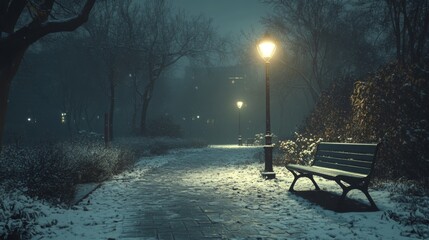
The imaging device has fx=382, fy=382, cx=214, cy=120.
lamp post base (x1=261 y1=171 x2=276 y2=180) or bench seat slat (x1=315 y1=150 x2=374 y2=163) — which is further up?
bench seat slat (x1=315 y1=150 x2=374 y2=163)

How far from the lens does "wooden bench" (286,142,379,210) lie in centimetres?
690

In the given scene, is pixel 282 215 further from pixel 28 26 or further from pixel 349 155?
pixel 28 26

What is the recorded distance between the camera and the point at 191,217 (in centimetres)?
659

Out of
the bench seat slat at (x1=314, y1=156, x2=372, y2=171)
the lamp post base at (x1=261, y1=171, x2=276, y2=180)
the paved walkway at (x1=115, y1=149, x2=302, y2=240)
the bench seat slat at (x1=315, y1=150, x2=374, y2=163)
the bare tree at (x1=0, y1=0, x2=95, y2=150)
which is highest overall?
the bare tree at (x1=0, y1=0, x2=95, y2=150)

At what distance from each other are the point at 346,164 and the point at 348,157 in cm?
20

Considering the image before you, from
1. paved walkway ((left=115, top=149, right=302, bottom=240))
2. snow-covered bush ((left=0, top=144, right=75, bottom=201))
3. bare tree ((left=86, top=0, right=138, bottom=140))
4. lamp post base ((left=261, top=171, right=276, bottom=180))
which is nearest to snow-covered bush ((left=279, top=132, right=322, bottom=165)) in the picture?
lamp post base ((left=261, top=171, right=276, bottom=180))

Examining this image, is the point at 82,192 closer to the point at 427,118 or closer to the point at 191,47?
the point at 427,118

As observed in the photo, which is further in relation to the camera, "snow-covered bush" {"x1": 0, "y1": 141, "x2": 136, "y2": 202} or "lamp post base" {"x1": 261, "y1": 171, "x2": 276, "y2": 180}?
"lamp post base" {"x1": 261, "y1": 171, "x2": 276, "y2": 180}

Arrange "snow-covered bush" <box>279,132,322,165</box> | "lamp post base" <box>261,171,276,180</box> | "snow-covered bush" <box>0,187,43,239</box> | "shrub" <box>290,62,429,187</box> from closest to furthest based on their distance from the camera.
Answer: "snow-covered bush" <box>0,187,43,239</box>
"shrub" <box>290,62,429,187</box>
"lamp post base" <box>261,171,276,180</box>
"snow-covered bush" <box>279,132,322,165</box>

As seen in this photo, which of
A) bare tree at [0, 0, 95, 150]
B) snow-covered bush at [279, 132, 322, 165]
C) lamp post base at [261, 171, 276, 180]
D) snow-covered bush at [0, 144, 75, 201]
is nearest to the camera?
bare tree at [0, 0, 95, 150]

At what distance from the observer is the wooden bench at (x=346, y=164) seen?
6.90 meters

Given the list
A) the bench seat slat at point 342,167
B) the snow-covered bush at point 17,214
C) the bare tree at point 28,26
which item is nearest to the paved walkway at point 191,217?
the snow-covered bush at point 17,214

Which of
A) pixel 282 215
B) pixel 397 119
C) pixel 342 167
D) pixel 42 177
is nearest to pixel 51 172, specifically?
pixel 42 177

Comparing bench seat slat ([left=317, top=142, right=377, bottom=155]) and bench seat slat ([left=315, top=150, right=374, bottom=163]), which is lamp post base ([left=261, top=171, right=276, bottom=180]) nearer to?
bench seat slat ([left=315, top=150, right=374, bottom=163])
